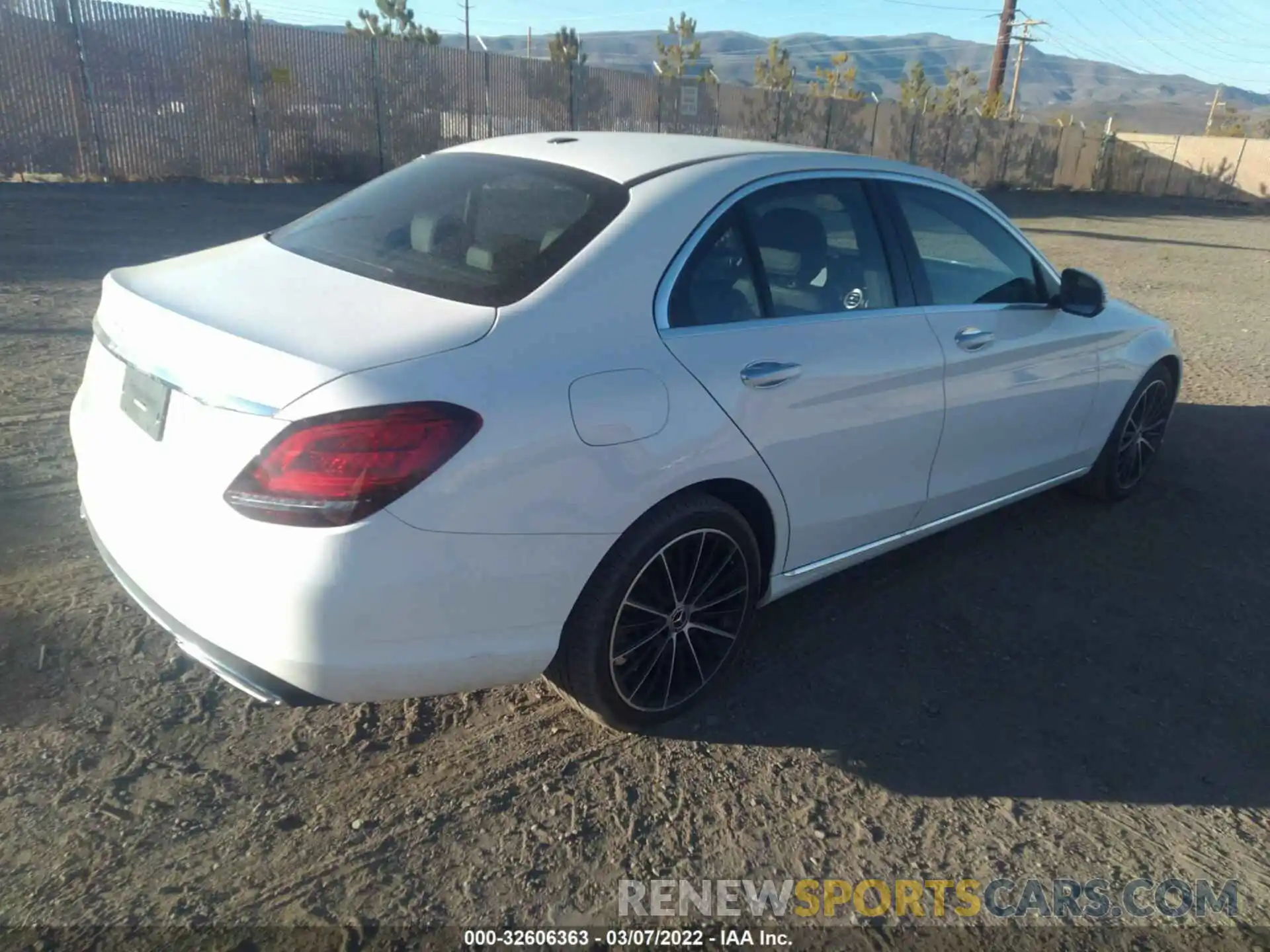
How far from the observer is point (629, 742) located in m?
3.14

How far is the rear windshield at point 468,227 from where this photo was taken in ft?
9.43

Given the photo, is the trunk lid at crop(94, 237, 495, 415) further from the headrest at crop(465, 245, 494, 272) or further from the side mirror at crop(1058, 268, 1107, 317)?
the side mirror at crop(1058, 268, 1107, 317)

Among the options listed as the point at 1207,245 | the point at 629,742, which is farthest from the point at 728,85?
the point at 629,742

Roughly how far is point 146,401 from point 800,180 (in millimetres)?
2208

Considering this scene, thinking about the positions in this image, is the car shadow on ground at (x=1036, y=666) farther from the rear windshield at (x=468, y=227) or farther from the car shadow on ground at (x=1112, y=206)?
the car shadow on ground at (x=1112, y=206)

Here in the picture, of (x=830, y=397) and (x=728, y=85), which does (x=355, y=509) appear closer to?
(x=830, y=397)

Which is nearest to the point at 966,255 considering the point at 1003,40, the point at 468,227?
the point at 468,227

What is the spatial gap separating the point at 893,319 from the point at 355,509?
2139mm

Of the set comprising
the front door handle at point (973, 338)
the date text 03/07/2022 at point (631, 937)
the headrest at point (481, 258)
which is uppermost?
the headrest at point (481, 258)

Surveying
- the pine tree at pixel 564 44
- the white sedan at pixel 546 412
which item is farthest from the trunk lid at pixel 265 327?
the pine tree at pixel 564 44

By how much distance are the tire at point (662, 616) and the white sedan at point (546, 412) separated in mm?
10

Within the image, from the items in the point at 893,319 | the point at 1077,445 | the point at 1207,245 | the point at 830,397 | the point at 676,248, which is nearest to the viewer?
the point at 676,248

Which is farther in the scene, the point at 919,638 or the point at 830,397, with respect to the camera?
the point at 919,638

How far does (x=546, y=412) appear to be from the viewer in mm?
2545
